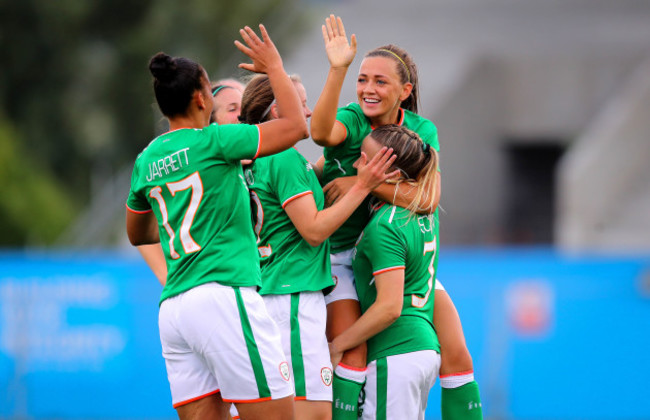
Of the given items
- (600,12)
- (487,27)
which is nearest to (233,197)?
(487,27)

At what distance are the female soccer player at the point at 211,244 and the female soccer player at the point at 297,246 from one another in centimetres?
31

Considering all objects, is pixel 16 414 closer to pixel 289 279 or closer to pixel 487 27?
pixel 289 279

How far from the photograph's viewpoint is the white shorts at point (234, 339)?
13.9 feet

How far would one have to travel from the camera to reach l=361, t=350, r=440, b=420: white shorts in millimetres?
→ 4891

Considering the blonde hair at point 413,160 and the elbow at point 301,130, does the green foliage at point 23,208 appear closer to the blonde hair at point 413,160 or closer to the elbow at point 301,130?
the blonde hair at point 413,160

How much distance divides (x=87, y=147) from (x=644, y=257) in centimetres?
2298

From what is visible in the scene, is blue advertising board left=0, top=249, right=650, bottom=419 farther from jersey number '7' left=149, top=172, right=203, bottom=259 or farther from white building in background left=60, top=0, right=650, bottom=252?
jersey number '7' left=149, top=172, right=203, bottom=259

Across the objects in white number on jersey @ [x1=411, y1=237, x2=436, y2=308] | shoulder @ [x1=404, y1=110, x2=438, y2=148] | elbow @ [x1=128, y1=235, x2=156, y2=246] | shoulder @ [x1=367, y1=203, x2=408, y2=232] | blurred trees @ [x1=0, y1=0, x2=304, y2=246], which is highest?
blurred trees @ [x1=0, y1=0, x2=304, y2=246]

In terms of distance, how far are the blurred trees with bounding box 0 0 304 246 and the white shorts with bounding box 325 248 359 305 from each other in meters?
23.6

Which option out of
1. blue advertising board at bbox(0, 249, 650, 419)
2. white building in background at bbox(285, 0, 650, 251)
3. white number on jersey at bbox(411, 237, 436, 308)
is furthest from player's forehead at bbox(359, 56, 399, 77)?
white building in background at bbox(285, 0, 650, 251)

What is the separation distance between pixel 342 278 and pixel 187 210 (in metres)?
1.13

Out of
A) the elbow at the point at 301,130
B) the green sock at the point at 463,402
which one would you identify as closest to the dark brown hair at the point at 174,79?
the elbow at the point at 301,130

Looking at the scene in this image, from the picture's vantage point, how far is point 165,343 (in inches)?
174

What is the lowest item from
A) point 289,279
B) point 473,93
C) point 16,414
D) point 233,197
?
point 16,414
